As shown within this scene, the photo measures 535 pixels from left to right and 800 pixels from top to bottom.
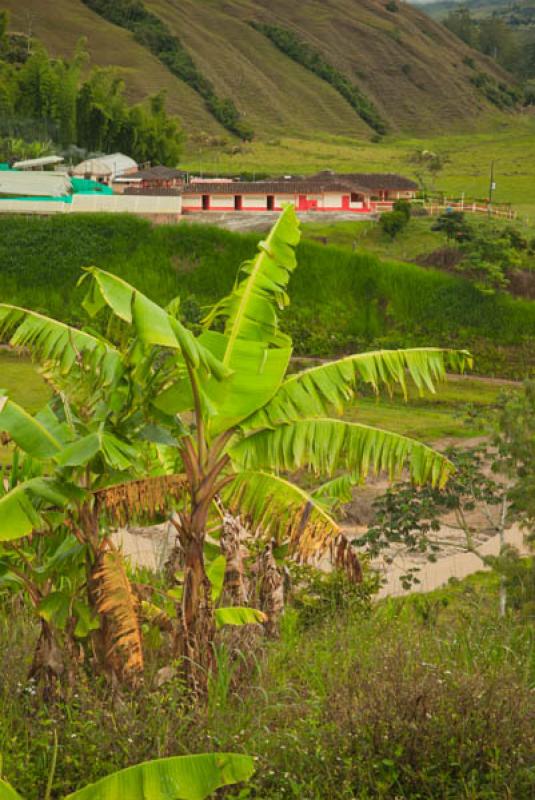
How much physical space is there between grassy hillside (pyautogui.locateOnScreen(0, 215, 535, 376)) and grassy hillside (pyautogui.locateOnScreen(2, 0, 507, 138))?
45.1 metres

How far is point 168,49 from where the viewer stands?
10388 centimetres

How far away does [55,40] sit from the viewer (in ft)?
332

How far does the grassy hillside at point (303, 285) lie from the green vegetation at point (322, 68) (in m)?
61.2

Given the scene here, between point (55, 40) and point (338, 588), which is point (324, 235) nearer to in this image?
point (338, 588)

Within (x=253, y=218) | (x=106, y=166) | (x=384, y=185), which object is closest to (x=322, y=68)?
(x=106, y=166)

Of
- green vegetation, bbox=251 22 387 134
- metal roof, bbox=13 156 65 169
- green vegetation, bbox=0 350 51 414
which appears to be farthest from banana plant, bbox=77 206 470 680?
green vegetation, bbox=251 22 387 134

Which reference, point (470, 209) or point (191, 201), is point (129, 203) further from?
point (470, 209)

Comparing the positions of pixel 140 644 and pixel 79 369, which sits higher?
pixel 79 369

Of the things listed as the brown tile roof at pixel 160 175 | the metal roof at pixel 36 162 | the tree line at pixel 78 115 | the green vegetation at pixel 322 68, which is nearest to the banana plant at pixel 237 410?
the brown tile roof at pixel 160 175

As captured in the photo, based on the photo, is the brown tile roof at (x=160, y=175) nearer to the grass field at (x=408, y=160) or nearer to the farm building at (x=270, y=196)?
the farm building at (x=270, y=196)

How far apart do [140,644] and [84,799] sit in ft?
6.95

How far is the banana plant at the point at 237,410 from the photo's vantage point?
984 cm

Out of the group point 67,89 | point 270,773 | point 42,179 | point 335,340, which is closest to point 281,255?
point 270,773

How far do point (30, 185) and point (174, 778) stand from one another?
4384 centimetres
